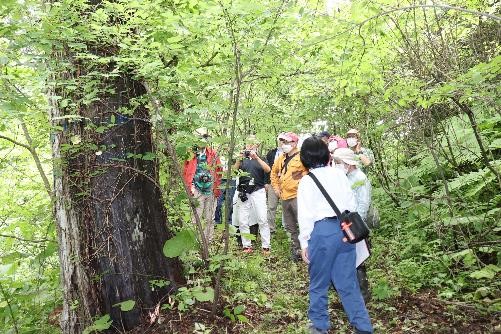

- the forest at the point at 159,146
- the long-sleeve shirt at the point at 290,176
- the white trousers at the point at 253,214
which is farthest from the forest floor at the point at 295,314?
the white trousers at the point at 253,214

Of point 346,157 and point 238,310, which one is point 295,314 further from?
point 346,157

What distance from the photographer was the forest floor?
441 cm

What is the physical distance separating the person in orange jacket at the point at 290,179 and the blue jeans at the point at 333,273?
302cm

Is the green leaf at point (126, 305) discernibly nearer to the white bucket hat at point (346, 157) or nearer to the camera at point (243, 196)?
the white bucket hat at point (346, 157)

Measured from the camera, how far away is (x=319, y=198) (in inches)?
153

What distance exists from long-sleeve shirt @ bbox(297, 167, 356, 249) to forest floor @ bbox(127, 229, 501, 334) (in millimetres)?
1398

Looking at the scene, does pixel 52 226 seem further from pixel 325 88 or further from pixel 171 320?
pixel 325 88

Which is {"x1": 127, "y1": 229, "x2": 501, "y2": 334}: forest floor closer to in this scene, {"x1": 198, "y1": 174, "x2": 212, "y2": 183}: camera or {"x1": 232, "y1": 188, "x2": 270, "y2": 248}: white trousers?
{"x1": 198, "y1": 174, "x2": 212, "y2": 183}: camera

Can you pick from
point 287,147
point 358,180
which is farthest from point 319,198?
point 287,147

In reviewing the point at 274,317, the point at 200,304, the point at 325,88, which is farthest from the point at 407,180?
the point at 200,304

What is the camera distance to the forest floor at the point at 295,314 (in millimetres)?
4410

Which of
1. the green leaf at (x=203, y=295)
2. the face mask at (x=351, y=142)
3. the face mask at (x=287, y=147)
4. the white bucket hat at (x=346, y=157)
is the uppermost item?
the face mask at (x=287, y=147)

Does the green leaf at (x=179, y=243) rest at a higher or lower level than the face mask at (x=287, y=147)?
lower

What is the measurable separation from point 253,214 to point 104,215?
4488 millimetres
